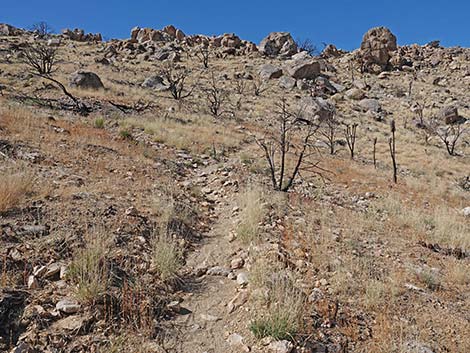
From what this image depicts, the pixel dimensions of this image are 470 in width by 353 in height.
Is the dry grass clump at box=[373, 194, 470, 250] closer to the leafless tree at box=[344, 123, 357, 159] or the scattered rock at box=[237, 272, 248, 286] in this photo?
the scattered rock at box=[237, 272, 248, 286]

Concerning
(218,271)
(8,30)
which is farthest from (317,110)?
(8,30)

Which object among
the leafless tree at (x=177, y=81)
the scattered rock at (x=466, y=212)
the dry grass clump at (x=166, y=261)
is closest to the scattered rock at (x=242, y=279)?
the dry grass clump at (x=166, y=261)

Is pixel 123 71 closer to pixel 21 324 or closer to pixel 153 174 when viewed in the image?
pixel 153 174

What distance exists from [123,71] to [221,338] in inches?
1210

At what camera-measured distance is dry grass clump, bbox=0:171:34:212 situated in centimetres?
482

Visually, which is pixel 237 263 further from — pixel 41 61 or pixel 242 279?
pixel 41 61

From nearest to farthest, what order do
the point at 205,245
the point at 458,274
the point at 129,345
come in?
1. the point at 129,345
2. the point at 458,274
3. the point at 205,245

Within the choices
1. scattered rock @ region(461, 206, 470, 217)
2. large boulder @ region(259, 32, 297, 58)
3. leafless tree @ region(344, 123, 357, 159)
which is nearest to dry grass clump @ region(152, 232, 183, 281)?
scattered rock @ region(461, 206, 470, 217)

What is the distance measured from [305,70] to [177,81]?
55.8ft

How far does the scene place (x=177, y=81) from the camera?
23.2m

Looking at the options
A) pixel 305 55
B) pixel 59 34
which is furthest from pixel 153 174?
pixel 59 34

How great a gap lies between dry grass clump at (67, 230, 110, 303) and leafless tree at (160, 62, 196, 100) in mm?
17990

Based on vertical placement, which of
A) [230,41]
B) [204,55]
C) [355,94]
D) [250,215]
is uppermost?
[230,41]

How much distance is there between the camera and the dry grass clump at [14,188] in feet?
15.8
